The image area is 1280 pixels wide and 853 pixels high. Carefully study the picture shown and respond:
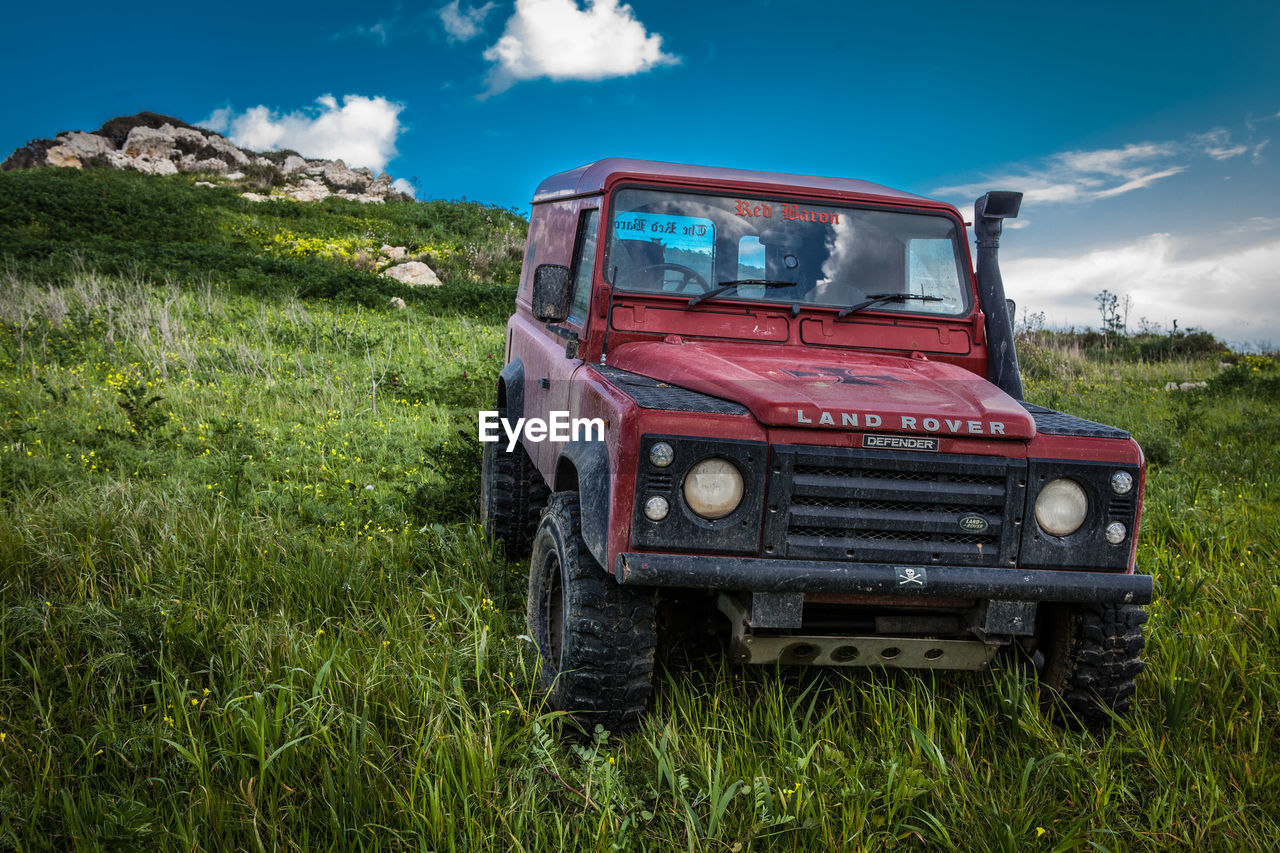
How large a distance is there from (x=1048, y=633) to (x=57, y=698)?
12.5 feet

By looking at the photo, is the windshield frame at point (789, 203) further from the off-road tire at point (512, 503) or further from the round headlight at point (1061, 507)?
the off-road tire at point (512, 503)

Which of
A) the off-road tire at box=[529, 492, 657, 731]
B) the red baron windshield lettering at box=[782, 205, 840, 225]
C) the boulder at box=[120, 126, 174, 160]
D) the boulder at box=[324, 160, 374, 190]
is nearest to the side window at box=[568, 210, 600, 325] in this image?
the red baron windshield lettering at box=[782, 205, 840, 225]

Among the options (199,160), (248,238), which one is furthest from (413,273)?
(199,160)

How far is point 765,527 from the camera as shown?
9.57ft

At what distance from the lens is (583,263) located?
4.32m

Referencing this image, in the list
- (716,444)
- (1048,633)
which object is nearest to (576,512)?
(716,444)

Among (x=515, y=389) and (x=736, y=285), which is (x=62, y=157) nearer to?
(x=515, y=389)

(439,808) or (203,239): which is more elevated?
(203,239)

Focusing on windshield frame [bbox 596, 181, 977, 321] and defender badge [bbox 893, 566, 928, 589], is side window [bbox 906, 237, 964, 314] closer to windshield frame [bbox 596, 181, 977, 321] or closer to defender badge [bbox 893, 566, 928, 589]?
windshield frame [bbox 596, 181, 977, 321]

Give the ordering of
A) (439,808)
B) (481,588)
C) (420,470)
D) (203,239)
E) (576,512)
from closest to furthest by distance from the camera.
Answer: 1. (439,808)
2. (576,512)
3. (481,588)
4. (420,470)
5. (203,239)

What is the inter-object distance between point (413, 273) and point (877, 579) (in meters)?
18.4

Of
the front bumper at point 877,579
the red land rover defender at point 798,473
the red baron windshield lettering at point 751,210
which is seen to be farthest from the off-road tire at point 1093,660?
the red baron windshield lettering at point 751,210

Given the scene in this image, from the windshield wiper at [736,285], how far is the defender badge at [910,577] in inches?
59.7

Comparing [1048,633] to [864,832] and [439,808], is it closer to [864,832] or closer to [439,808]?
[864,832]
